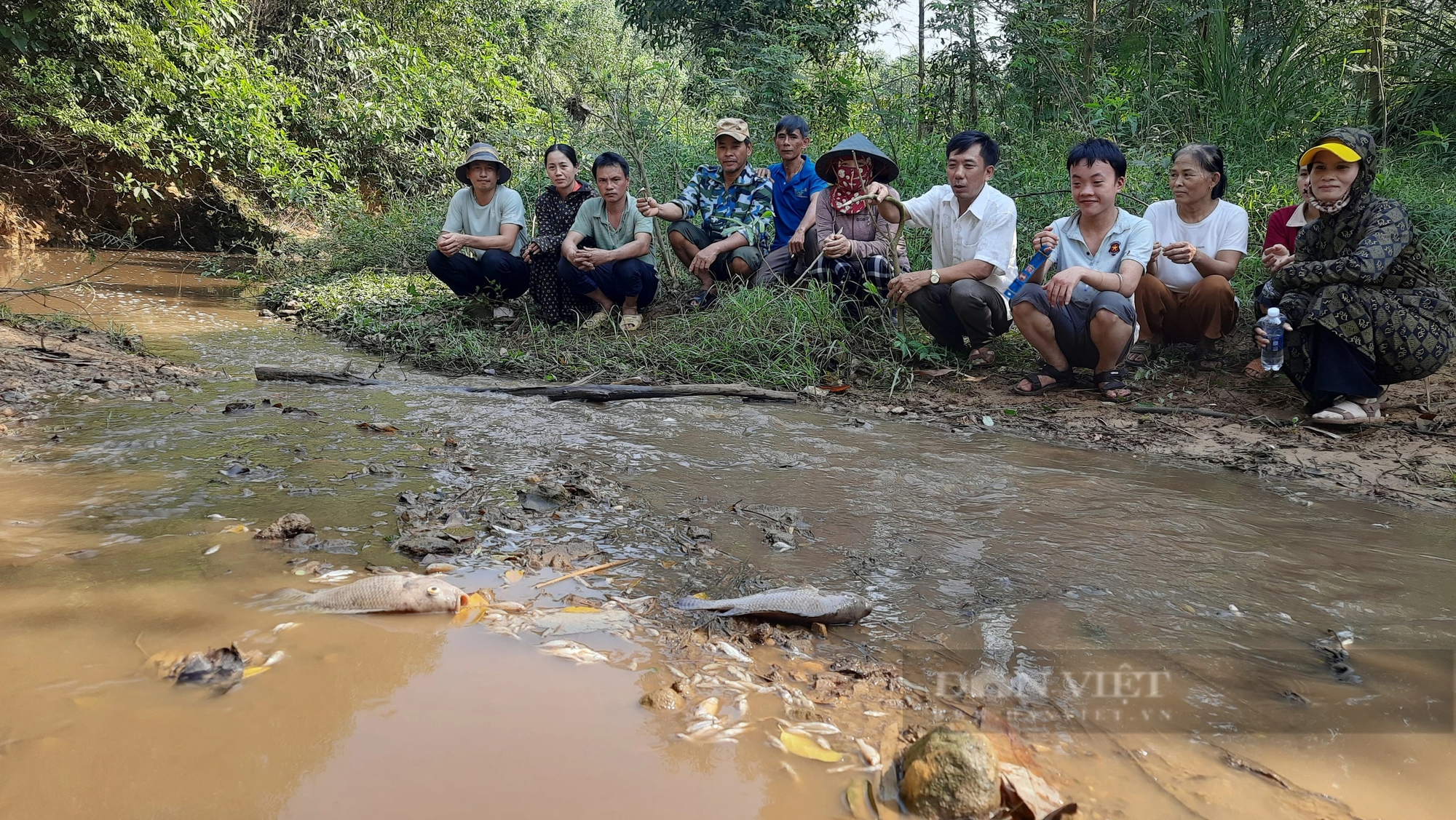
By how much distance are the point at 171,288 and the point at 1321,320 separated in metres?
7.95

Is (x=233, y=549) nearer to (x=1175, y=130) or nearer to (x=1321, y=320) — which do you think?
(x=1321, y=320)

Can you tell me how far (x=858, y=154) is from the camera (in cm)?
493

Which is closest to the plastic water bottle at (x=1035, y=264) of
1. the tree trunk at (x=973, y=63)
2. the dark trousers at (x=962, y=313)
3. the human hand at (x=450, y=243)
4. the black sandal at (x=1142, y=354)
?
the dark trousers at (x=962, y=313)

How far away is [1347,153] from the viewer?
11.5ft

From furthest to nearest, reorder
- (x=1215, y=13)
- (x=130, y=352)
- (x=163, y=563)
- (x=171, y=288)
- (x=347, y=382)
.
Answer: (x=171, y=288), (x=1215, y=13), (x=130, y=352), (x=347, y=382), (x=163, y=563)

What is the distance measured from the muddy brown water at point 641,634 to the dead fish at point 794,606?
5cm

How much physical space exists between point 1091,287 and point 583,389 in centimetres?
241

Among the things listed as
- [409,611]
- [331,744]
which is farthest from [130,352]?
[331,744]

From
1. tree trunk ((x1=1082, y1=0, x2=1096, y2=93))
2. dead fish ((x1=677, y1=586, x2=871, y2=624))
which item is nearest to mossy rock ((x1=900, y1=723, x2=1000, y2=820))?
dead fish ((x1=677, y1=586, x2=871, y2=624))

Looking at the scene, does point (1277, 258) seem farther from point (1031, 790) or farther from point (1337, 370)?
point (1031, 790)

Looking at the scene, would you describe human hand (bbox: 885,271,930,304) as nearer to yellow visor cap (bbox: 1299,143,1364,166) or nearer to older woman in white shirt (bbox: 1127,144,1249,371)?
older woman in white shirt (bbox: 1127,144,1249,371)

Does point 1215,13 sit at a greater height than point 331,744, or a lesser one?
greater

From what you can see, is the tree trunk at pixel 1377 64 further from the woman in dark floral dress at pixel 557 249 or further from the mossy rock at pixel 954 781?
the mossy rock at pixel 954 781

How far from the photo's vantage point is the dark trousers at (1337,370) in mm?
3580
